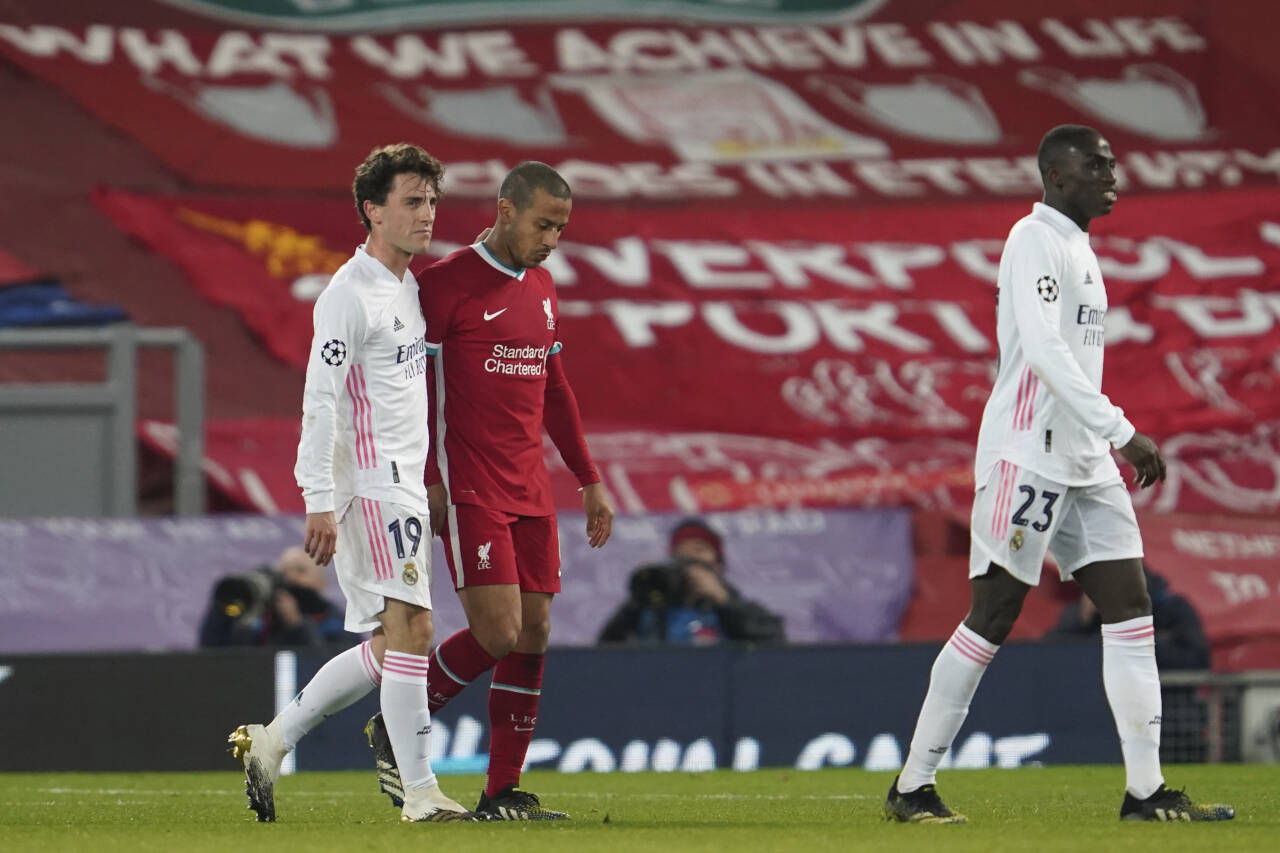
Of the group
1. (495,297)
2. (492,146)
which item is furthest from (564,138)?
(495,297)

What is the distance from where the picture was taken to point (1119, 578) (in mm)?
5715

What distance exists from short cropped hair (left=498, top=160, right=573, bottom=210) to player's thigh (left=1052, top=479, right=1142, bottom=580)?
169 centimetres

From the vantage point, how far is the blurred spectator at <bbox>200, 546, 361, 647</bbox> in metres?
10.8

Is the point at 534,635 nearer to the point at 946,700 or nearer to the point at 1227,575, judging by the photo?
the point at 946,700

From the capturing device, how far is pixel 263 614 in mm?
10953

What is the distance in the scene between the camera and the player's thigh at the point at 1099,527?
573 centimetres

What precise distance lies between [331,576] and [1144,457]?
7.64m

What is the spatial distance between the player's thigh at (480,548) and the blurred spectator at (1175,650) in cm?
410

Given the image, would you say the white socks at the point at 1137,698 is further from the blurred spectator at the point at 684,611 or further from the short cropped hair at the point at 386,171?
the blurred spectator at the point at 684,611

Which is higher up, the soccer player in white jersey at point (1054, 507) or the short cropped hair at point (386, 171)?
the short cropped hair at point (386, 171)

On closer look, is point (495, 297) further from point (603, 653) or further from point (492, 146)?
point (492, 146)

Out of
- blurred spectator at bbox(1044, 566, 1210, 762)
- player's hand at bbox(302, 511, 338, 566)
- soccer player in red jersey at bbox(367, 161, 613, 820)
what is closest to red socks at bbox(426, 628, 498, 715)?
soccer player in red jersey at bbox(367, 161, 613, 820)

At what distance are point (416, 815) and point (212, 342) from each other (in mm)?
9606

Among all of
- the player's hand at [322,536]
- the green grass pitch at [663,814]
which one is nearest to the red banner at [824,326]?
the green grass pitch at [663,814]
